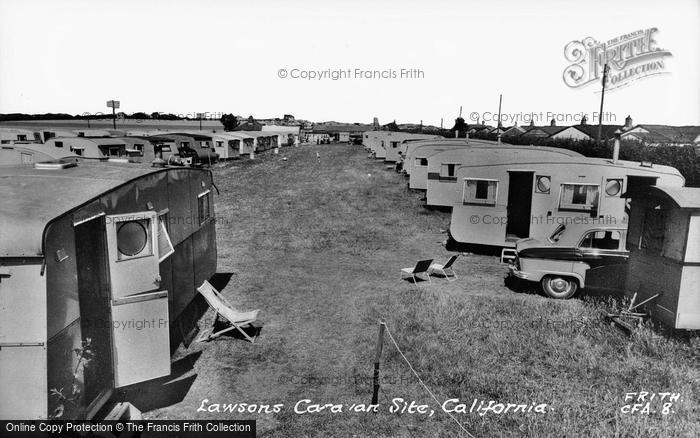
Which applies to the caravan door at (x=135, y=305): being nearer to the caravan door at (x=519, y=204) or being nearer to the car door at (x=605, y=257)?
the car door at (x=605, y=257)

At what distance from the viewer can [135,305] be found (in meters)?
5.80

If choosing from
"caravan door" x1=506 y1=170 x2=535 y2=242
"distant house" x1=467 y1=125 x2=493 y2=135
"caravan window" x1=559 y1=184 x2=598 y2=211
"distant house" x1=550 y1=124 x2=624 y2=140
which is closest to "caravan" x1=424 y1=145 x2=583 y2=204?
"caravan door" x1=506 y1=170 x2=535 y2=242

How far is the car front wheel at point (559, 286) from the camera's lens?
10062mm

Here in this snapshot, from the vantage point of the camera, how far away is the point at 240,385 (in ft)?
21.5

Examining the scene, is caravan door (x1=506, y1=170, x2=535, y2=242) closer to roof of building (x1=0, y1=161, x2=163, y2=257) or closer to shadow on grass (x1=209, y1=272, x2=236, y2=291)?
shadow on grass (x1=209, y1=272, x2=236, y2=291)

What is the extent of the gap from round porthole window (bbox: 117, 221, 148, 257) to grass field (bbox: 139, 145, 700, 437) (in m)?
2.08

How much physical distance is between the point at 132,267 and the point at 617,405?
6.40m

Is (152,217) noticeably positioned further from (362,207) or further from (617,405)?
(362,207)

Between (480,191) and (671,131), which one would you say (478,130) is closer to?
(671,131)

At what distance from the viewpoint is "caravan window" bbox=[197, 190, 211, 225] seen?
9.34 metres

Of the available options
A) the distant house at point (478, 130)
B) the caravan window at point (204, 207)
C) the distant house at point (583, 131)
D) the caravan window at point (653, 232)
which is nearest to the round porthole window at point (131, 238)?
the caravan window at point (204, 207)

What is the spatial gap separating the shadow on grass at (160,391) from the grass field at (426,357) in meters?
0.08

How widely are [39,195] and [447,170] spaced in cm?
1518

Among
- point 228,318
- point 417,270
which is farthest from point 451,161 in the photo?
point 228,318
